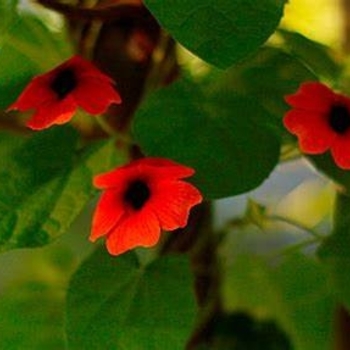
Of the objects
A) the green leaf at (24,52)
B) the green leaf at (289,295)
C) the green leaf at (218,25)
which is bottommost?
the green leaf at (289,295)

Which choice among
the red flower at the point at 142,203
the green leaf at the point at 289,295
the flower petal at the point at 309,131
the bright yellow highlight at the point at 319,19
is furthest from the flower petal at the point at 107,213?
the bright yellow highlight at the point at 319,19

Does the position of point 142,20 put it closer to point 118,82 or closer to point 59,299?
point 118,82

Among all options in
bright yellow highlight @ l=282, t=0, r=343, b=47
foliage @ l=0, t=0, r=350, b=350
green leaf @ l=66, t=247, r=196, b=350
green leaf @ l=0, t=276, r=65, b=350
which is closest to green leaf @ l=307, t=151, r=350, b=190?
foliage @ l=0, t=0, r=350, b=350

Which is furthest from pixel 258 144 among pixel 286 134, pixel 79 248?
pixel 79 248

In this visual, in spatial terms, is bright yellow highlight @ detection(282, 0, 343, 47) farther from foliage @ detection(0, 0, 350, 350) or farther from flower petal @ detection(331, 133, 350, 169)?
flower petal @ detection(331, 133, 350, 169)

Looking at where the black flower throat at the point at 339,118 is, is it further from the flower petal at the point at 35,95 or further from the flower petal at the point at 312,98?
the flower petal at the point at 35,95

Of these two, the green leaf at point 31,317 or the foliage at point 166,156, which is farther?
the green leaf at point 31,317
